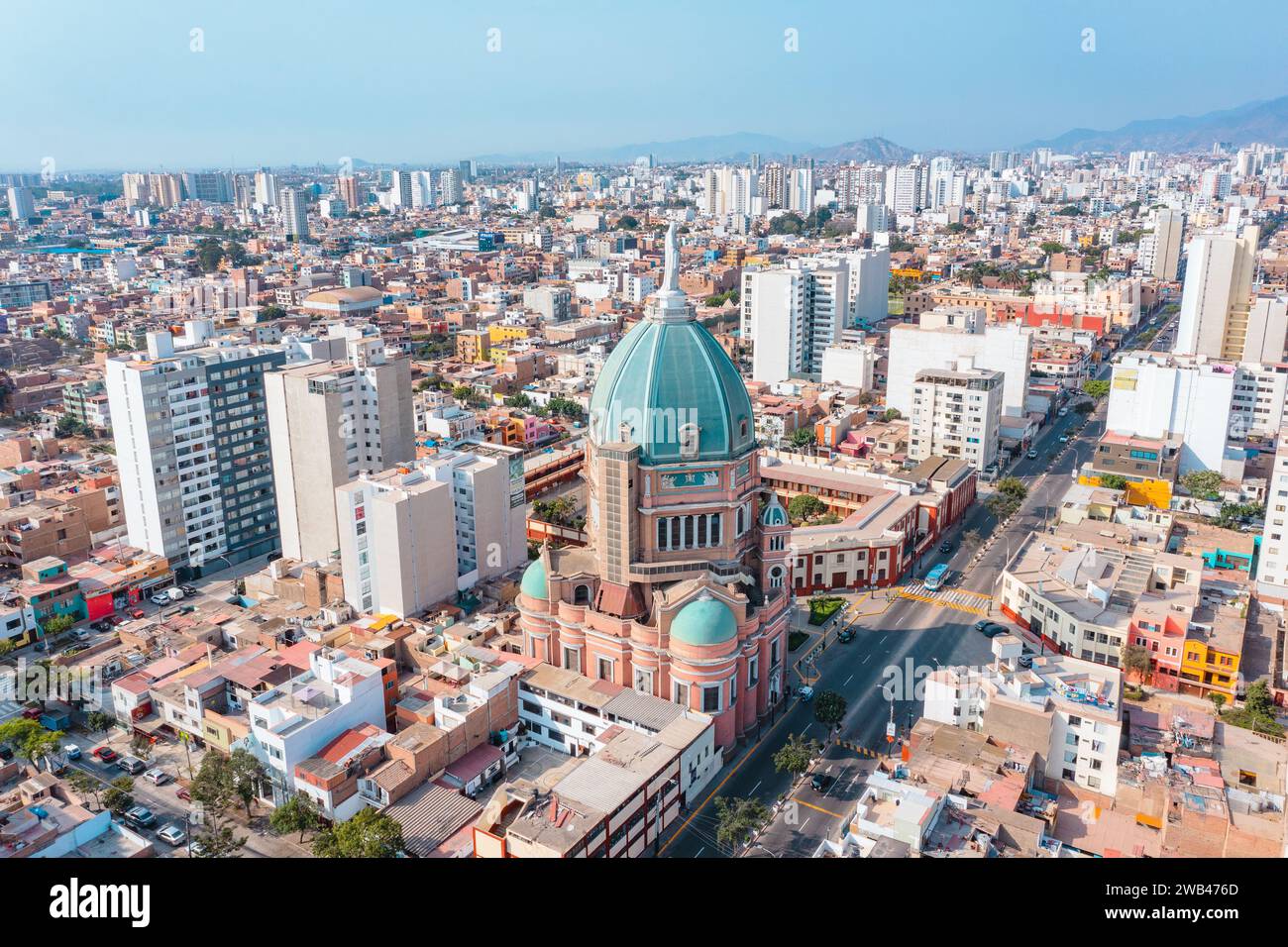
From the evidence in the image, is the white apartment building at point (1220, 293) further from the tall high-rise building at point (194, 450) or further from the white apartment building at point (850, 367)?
the tall high-rise building at point (194, 450)

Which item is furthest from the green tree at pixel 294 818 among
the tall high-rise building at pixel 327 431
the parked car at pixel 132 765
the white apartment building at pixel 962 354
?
the white apartment building at pixel 962 354

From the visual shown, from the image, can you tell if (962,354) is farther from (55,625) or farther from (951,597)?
(55,625)

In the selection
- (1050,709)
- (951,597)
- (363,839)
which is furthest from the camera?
(951,597)

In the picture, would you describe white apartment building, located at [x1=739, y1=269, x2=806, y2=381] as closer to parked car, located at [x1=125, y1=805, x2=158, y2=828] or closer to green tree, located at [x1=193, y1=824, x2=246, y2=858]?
parked car, located at [x1=125, y1=805, x2=158, y2=828]

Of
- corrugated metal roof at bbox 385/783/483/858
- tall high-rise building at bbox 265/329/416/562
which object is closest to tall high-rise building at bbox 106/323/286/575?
tall high-rise building at bbox 265/329/416/562

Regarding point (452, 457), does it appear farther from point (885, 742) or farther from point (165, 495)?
point (885, 742)

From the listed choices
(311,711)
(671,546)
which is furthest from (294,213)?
(311,711)
